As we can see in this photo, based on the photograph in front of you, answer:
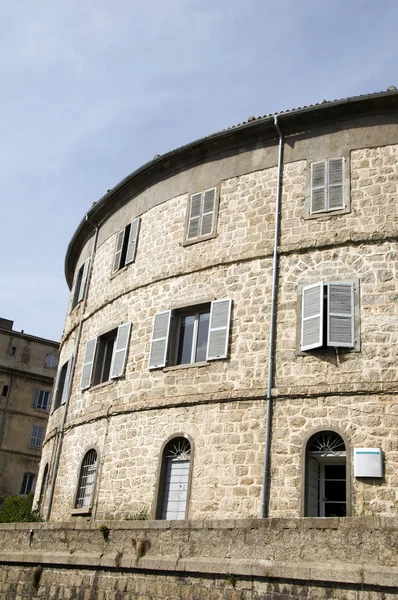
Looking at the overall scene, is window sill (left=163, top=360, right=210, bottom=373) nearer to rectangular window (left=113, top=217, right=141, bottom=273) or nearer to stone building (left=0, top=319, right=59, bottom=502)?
rectangular window (left=113, top=217, right=141, bottom=273)

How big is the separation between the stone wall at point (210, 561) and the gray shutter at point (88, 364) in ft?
15.4

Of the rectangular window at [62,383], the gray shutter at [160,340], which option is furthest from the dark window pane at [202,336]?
the rectangular window at [62,383]

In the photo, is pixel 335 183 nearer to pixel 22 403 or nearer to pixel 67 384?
pixel 67 384

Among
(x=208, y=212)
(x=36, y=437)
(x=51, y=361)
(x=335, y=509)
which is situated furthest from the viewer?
(x=51, y=361)

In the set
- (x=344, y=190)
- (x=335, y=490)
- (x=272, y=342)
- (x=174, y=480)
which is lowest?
(x=335, y=490)

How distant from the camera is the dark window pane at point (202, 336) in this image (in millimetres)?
14626

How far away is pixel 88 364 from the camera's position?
57.5 feet

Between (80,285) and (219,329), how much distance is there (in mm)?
7646

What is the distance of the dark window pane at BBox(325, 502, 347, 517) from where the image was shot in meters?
12.0

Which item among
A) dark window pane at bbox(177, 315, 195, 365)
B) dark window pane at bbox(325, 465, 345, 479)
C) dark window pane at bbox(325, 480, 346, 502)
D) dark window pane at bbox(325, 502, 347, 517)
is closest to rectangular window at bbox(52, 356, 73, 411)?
dark window pane at bbox(177, 315, 195, 365)

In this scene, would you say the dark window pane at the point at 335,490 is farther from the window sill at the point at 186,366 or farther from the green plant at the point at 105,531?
the green plant at the point at 105,531

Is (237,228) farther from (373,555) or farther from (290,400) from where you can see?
(373,555)

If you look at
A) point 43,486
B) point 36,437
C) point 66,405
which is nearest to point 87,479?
point 66,405

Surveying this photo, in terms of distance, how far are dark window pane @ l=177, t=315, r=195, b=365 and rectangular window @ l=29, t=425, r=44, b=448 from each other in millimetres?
21642
